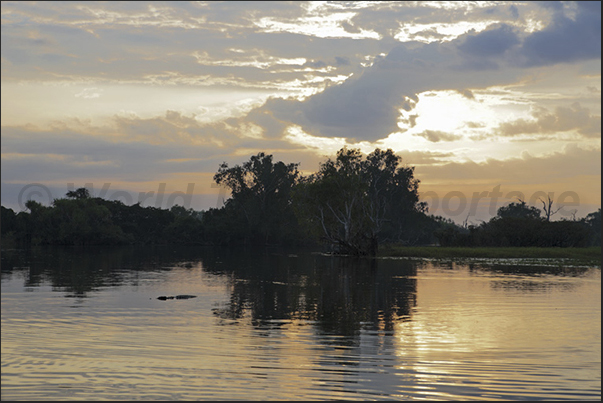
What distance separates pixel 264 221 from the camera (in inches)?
5354

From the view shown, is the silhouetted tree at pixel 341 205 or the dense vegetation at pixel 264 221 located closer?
the silhouetted tree at pixel 341 205

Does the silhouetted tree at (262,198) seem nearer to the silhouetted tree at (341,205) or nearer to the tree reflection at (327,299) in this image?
the silhouetted tree at (341,205)

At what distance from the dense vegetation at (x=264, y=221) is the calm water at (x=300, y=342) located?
183ft

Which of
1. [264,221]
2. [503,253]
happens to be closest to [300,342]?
[503,253]

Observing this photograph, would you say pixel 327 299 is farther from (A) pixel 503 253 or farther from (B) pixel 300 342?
(A) pixel 503 253

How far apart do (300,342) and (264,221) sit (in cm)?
11647

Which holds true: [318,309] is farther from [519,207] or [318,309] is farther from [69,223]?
[519,207]

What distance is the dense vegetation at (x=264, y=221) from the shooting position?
92812 mm

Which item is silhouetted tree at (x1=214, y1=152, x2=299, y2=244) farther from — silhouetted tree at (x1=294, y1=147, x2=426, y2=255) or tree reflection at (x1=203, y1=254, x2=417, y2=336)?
tree reflection at (x1=203, y1=254, x2=417, y2=336)

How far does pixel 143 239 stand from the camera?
13338cm

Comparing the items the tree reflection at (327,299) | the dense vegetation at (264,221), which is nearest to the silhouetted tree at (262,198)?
Result: the dense vegetation at (264,221)

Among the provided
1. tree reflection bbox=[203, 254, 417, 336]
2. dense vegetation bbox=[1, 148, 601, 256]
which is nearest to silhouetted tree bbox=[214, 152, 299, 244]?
dense vegetation bbox=[1, 148, 601, 256]

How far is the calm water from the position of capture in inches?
546

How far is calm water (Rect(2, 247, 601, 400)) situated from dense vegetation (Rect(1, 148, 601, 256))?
55863mm
